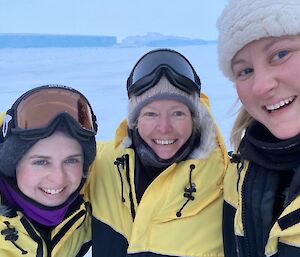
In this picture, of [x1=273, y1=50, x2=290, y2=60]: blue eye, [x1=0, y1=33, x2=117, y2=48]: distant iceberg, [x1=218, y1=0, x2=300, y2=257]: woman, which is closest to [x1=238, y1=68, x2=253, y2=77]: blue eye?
[x1=218, y1=0, x2=300, y2=257]: woman

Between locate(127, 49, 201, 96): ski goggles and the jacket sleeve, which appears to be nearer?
the jacket sleeve

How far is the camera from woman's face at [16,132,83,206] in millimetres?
1719

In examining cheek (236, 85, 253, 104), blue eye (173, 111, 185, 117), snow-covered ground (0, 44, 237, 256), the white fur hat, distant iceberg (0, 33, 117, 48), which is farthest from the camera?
distant iceberg (0, 33, 117, 48)

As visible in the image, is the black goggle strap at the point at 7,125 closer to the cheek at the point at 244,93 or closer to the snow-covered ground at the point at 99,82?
the cheek at the point at 244,93

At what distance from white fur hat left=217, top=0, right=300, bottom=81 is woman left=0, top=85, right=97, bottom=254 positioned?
0.76 meters

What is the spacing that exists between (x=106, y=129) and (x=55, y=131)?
3.46 metres

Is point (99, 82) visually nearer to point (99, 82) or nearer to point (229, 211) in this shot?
point (99, 82)

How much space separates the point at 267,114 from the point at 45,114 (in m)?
0.92

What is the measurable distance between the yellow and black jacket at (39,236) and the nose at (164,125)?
1.60 feet

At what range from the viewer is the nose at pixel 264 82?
1248 millimetres

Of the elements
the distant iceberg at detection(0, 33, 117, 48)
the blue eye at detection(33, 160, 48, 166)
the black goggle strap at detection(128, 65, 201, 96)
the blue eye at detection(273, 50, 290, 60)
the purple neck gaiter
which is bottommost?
the purple neck gaiter

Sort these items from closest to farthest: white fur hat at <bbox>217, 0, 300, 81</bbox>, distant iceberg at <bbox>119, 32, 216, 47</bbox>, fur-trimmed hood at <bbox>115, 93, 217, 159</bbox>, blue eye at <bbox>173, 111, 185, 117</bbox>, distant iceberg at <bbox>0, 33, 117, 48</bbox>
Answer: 1. white fur hat at <bbox>217, 0, 300, 81</bbox>
2. fur-trimmed hood at <bbox>115, 93, 217, 159</bbox>
3. blue eye at <bbox>173, 111, 185, 117</bbox>
4. distant iceberg at <bbox>0, 33, 117, 48</bbox>
5. distant iceberg at <bbox>119, 32, 216, 47</bbox>

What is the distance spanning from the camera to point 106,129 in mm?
5184

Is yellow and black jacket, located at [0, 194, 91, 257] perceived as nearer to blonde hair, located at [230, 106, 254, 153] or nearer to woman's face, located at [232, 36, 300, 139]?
blonde hair, located at [230, 106, 254, 153]
